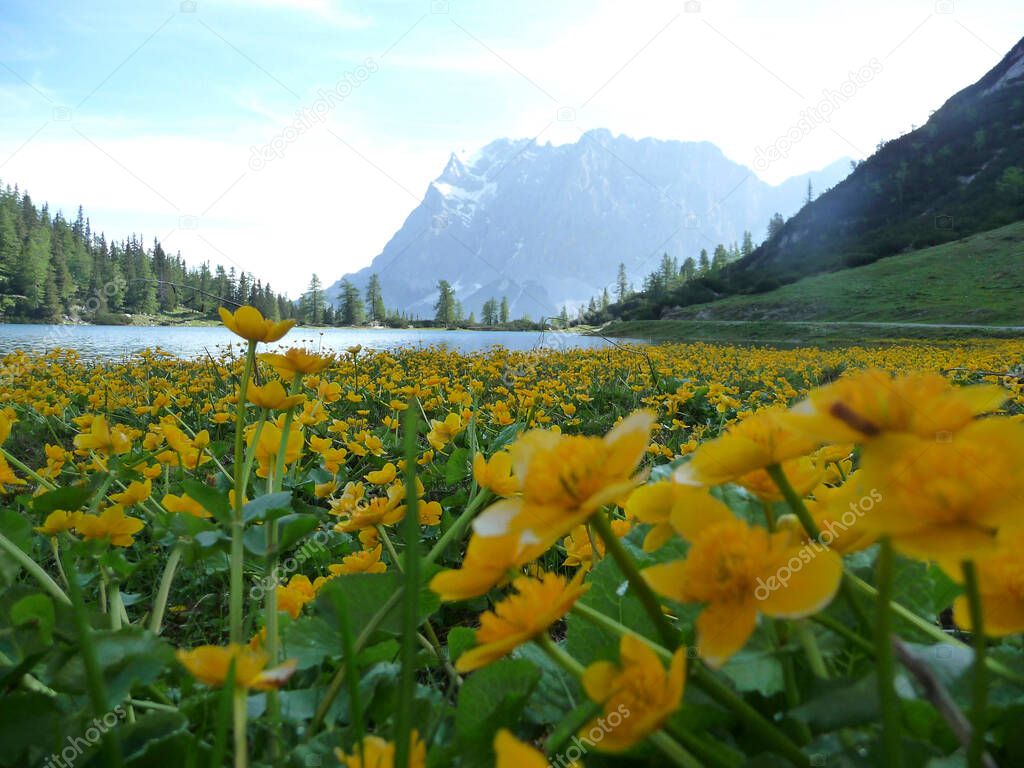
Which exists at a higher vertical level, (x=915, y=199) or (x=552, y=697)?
(x=915, y=199)

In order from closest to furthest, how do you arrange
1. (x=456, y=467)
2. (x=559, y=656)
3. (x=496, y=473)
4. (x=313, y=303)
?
(x=559, y=656) < (x=496, y=473) < (x=456, y=467) < (x=313, y=303)

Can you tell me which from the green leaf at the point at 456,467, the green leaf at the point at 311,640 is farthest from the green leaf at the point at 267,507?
the green leaf at the point at 456,467

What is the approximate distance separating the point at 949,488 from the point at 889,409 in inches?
1.7

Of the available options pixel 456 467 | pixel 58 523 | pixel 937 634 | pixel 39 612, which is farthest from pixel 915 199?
pixel 39 612

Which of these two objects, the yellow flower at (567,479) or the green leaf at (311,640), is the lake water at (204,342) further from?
the yellow flower at (567,479)

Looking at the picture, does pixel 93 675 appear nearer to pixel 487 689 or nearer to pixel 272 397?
pixel 487 689

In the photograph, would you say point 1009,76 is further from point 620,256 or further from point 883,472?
point 620,256

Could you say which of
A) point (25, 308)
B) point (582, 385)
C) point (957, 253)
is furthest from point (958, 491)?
point (25, 308)

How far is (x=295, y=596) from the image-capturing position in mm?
722

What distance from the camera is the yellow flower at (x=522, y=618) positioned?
1.03 feet

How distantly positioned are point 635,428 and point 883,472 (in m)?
0.12

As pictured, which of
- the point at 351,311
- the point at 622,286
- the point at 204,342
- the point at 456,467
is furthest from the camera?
the point at 622,286

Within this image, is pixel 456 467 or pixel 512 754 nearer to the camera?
pixel 512 754

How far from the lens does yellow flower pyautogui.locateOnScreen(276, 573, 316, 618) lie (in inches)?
27.8
